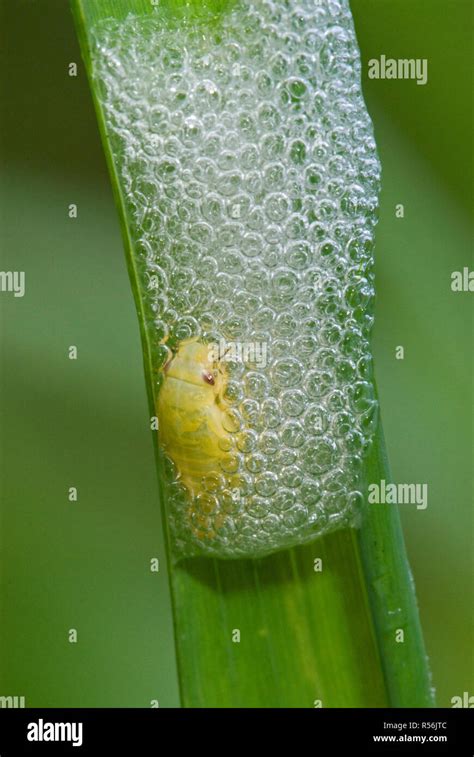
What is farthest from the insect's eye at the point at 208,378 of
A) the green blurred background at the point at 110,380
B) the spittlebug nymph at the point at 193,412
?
the green blurred background at the point at 110,380

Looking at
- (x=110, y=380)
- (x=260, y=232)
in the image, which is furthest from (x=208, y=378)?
(x=110, y=380)

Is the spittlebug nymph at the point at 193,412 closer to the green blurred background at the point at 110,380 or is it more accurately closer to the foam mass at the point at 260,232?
the foam mass at the point at 260,232

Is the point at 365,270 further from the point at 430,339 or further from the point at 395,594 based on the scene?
the point at 430,339

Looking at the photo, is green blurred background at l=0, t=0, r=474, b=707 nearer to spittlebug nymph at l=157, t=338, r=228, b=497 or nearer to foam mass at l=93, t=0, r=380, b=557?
foam mass at l=93, t=0, r=380, b=557

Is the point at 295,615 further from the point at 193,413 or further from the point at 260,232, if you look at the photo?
the point at 260,232

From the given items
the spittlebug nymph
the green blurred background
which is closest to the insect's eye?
the spittlebug nymph

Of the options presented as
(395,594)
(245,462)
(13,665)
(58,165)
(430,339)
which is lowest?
(13,665)

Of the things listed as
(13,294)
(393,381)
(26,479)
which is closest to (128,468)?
(26,479)
